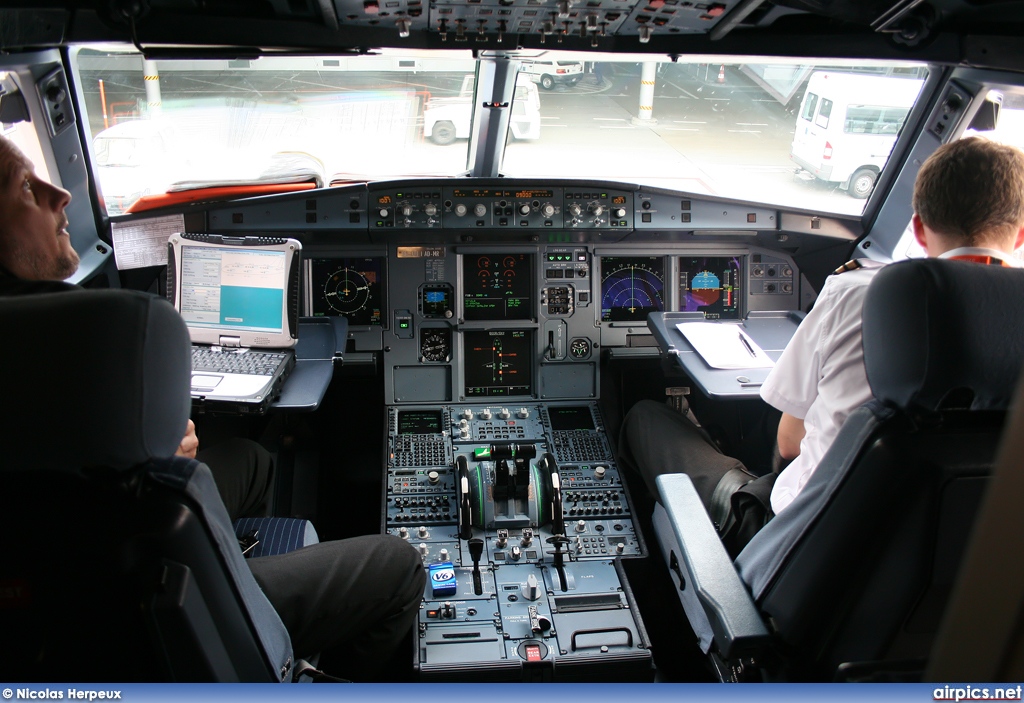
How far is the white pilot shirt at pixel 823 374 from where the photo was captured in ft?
5.50

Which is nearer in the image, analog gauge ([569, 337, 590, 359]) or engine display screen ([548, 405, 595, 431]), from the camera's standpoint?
engine display screen ([548, 405, 595, 431])

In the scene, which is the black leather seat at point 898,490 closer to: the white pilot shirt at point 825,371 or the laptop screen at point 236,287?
the white pilot shirt at point 825,371

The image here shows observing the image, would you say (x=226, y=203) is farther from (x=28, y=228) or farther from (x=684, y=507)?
(x=684, y=507)

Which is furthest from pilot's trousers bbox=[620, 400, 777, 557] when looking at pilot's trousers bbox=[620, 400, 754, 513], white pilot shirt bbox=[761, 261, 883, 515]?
white pilot shirt bbox=[761, 261, 883, 515]

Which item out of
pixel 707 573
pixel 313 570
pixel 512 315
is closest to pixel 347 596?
pixel 313 570

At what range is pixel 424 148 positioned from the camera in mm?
3527

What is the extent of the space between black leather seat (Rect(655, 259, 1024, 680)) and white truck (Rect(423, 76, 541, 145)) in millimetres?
2377

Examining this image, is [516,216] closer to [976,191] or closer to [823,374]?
[823,374]

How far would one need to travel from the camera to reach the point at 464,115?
343 centimetres

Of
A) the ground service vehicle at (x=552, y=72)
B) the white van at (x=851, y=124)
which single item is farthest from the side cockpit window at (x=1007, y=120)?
the ground service vehicle at (x=552, y=72)

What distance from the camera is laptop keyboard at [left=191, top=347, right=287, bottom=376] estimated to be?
272 cm

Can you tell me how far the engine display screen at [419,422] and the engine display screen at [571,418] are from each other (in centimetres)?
52

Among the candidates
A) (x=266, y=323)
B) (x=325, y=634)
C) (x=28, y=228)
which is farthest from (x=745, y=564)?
(x=266, y=323)

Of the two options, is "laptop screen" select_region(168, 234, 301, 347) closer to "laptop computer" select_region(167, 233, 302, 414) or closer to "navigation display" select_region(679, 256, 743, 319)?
"laptop computer" select_region(167, 233, 302, 414)
